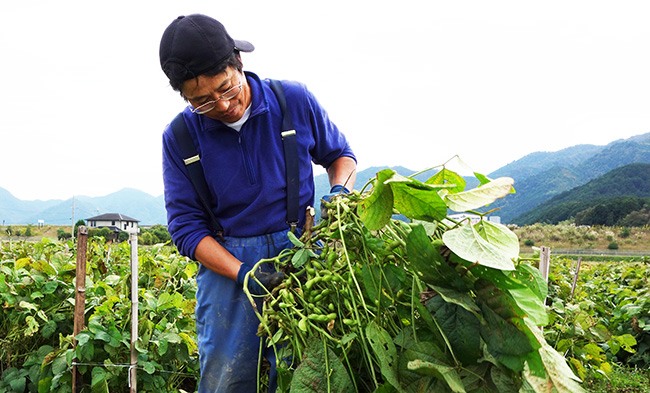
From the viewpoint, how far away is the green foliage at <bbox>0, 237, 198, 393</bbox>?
2.64 metres

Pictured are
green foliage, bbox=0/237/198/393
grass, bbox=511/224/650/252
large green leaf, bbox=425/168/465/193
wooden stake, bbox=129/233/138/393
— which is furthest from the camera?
grass, bbox=511/224/650/252

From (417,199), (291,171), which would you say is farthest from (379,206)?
(291,171)

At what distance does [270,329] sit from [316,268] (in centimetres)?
18

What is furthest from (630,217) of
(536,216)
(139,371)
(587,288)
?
(139,371)

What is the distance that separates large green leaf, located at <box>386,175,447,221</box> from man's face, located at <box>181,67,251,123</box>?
871mm

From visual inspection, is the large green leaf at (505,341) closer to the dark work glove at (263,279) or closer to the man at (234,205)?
the dark work glove at (263,279)

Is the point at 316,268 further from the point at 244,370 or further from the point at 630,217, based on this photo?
the point at 630,217

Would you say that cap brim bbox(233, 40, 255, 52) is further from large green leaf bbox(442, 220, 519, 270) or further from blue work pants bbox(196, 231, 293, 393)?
large green leaf bbox(442, 220, 519, 270)

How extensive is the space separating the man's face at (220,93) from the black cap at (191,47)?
0.12 ft

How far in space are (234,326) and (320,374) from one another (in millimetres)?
861

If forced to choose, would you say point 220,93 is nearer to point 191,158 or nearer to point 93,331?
point 191,158

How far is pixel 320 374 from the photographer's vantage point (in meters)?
0.90

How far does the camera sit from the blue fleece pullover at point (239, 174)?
5.51ft

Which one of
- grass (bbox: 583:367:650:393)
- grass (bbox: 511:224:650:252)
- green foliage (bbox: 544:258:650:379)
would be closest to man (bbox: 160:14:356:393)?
green foliage (bbox: 544:258:650:379)
